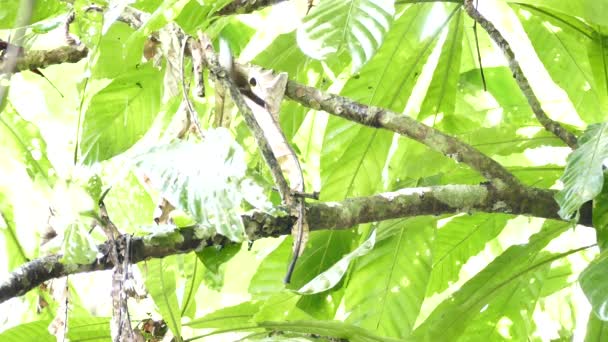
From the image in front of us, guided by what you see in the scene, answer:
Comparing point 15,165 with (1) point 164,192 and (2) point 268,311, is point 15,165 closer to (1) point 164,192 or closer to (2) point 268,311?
(2) point 268,311

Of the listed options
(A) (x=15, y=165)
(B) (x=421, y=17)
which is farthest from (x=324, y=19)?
(A) (x=15, y=165)

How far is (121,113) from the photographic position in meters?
1.19

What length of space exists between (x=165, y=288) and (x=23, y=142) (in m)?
0.54

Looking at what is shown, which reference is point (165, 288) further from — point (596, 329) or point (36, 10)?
point (596, 329)

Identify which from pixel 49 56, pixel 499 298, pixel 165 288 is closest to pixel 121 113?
→ pixel 49 56

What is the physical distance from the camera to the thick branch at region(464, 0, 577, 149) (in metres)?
0.99

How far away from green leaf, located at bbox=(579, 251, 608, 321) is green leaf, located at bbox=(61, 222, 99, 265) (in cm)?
Result: 50

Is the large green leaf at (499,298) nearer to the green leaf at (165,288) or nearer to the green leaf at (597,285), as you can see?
the green leaf at (597,285)

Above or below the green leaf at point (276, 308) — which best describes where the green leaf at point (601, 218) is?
above

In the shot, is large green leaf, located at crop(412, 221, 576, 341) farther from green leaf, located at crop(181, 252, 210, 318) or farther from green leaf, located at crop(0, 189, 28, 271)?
green leaf, located at crop(0, 189, 28, 271)

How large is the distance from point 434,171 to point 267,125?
0.39 m

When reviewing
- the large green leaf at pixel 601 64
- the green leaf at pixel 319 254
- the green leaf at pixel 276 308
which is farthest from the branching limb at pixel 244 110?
the large green leaf at pixel 601 64

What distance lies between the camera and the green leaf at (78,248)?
28.8 inches

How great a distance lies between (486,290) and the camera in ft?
3.75
